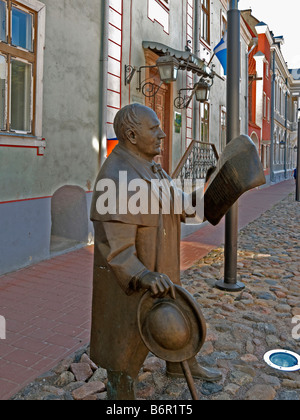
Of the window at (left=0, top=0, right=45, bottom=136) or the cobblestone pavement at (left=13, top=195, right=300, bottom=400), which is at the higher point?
the window at (left=0, top=0, right=45, bottom=136)

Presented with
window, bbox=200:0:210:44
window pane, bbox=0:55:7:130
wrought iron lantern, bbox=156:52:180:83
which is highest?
window, bbox=200:0:210:44

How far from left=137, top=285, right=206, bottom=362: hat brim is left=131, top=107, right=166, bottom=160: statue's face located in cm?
76

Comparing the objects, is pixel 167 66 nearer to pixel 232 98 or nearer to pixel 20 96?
pixel 20 96

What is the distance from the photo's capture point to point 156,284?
1.80 meters

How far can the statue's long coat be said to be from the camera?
6.39 ft

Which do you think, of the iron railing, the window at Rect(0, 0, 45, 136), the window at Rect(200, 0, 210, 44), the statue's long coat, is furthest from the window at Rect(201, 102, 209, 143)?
the statue's long coat

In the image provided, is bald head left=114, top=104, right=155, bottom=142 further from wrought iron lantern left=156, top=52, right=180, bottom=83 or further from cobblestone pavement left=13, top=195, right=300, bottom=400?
wrought iron lantern left=156, top=52, right=180, bottom=83

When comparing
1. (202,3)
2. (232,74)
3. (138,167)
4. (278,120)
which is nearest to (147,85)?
(232,74)

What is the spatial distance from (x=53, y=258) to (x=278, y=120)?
33.0m

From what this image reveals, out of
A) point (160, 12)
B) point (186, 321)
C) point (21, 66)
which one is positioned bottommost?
point (186, 321)

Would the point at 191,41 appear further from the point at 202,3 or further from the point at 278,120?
the point at 278,120

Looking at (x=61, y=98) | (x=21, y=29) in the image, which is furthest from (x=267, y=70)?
(x=21, y=29)

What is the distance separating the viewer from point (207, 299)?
450 cm

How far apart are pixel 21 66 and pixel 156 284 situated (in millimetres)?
4925
